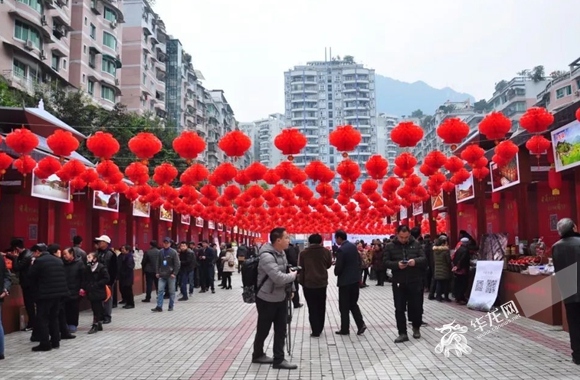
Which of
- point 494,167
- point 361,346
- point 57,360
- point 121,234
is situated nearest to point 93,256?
point 57,360

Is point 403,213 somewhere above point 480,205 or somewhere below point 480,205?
above

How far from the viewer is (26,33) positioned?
3022cm

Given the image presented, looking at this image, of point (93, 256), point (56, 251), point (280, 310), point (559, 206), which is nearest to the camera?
point (280, 310)

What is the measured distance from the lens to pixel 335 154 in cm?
11025

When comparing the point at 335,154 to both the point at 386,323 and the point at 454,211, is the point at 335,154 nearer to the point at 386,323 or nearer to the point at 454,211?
the point at 454,211

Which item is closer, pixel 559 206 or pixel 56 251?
pixel 56 251

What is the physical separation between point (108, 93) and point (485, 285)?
→ 36.8 metres

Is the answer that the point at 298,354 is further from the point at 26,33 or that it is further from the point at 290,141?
the point at 26,33

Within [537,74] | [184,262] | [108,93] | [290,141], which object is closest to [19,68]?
[108,93]

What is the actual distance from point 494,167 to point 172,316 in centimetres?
912

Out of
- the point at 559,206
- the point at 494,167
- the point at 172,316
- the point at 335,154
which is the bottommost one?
the point at 172,316

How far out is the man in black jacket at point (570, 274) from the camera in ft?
19.8

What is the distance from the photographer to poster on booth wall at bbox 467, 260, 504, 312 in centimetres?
1089

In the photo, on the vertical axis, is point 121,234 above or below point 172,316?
above
